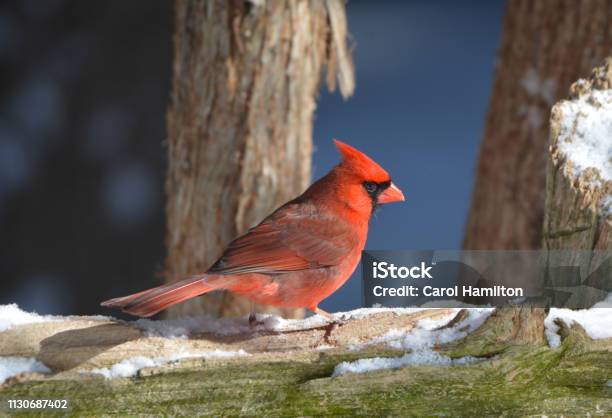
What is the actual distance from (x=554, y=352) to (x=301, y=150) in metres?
1.96

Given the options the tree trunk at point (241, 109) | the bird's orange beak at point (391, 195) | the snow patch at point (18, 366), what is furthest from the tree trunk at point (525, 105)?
the snow patch at point (18, 366)

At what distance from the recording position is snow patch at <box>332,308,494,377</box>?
1595mm

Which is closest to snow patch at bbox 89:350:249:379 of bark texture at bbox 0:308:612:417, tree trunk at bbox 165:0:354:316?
bark texture at bbox 0:308:612:417

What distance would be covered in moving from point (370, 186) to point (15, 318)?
798 mm

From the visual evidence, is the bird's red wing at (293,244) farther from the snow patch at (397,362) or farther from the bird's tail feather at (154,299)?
the snow patch at (397,362)

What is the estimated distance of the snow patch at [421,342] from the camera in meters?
1.59

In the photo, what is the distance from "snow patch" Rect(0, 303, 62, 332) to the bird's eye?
2.35 feet

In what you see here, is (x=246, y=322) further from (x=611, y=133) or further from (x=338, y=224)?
(x=611, y=133)

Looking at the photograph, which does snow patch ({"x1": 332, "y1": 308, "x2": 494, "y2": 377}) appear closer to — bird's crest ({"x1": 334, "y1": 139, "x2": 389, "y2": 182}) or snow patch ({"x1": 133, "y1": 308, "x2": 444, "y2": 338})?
snow patch ({"x1": 133, "y1": 308, "x2": 444, "y2": 338})

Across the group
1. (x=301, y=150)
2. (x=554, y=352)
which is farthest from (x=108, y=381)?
(x=301, y=150)

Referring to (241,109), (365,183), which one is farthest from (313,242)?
(241,109)

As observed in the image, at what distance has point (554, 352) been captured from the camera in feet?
5.31

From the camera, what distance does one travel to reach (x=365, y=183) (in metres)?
1.94

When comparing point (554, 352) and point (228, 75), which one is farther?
point (228, 75)
